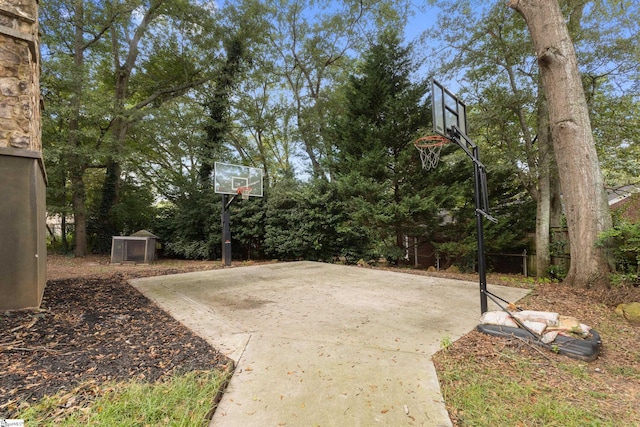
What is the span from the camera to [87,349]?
2.42 m

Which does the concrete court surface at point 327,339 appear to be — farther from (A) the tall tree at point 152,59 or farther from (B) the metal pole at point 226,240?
(A) the tall tree at point 152,59

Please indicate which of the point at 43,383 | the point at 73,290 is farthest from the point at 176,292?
the point at 43,383

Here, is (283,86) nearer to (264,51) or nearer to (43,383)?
(264,51)

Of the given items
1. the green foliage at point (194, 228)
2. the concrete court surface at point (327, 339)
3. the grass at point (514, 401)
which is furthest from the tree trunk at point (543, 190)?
the green foliage at point (194, 228)

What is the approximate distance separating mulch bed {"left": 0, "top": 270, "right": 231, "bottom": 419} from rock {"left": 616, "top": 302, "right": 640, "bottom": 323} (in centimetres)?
432

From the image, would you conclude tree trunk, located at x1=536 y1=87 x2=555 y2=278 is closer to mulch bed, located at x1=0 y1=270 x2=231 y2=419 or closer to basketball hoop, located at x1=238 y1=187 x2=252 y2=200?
mulch bed, located at x1=0 y1=270 x2=231 y2=419

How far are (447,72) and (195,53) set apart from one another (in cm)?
1018

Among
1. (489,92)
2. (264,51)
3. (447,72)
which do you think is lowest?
(489,92)

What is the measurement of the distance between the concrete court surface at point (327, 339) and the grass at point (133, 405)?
0.46ft

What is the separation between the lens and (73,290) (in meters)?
4.46

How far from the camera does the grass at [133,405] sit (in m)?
1.57

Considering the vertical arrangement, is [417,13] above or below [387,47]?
above

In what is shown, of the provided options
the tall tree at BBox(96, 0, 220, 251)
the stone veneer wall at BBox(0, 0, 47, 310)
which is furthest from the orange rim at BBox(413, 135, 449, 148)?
the tall tree at BBox(96, 0, 220, 251)

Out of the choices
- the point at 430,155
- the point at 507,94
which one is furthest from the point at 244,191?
the point at 507,94
